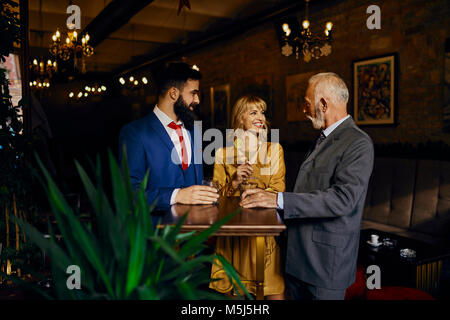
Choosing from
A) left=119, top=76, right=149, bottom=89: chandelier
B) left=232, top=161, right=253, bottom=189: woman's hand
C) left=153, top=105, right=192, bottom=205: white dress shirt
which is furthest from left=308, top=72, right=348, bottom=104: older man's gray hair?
left=119, top=76, right=149, bottom=89: chandelier

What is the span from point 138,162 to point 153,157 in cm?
9

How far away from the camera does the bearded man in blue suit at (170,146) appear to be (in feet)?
6.40

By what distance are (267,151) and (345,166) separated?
1.00m

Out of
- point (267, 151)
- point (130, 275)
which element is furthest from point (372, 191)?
point (130, 275)

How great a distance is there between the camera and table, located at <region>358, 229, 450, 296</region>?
2.68 m

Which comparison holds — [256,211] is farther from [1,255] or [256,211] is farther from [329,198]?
[1,255]

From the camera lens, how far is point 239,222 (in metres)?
1.57

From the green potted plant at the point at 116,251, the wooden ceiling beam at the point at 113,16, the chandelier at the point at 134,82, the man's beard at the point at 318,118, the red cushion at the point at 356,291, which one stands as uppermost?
the wooden ceiling beam at the point at 113,16

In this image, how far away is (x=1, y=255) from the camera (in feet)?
7.75

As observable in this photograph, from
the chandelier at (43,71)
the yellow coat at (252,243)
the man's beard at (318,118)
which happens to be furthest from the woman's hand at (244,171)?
the chandelier at (43,71)

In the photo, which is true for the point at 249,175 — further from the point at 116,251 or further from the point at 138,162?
the point at 116,251

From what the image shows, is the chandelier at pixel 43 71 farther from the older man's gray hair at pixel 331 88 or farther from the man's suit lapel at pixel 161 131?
the older man's gray hair at pixel 331 88

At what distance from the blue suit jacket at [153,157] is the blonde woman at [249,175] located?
45 cm

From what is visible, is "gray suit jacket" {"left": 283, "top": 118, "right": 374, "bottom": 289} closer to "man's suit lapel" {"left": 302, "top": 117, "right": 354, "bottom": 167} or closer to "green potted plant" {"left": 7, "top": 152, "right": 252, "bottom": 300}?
"man's suit lapel" {"left": 302, "top": 117, "right": 354, "bottom": 167}
